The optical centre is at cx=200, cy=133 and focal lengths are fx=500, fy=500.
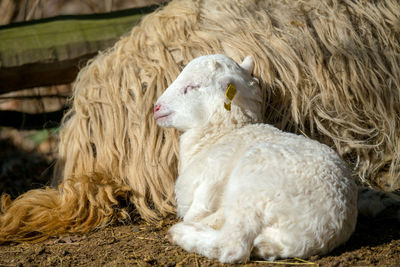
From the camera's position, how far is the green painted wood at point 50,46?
4285 millimetres

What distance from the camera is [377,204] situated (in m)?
2.79

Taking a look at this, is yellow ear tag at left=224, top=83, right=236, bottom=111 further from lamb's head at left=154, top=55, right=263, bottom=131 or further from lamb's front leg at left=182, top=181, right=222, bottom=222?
lamb's front leg at left=182, top=181, right=222, bottom=222

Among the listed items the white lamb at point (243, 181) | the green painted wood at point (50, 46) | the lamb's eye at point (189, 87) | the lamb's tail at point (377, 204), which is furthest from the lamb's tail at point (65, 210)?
the green painted wood at point (50, 46)

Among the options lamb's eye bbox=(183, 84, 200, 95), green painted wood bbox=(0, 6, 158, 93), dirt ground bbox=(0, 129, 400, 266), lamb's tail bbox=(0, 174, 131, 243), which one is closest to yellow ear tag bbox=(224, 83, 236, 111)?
lamb's eye bbox=(183, 84, 200, 95)

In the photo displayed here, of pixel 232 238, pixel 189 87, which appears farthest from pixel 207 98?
pixel 232 238

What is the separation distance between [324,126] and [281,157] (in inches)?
43.8

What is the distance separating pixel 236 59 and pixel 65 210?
139 centimetres

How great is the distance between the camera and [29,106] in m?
5.23

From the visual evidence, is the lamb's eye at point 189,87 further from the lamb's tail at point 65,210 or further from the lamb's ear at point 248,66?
the lamb's tail at point 65,210

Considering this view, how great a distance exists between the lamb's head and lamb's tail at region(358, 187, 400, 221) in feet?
2.62

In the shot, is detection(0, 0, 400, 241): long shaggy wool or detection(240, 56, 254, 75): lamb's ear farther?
detection(0, 0, 400, 241): long shaggy wool

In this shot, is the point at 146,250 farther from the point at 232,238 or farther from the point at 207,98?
the point at 207,98

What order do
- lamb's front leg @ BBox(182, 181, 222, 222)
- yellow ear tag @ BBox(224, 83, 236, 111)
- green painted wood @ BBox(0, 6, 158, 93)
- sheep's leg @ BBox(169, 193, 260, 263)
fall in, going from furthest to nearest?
green painted wood @ BBox(0, 6, 158, 93) → yellow ear tag @ BBox(224, 83, 236, 111) → lamb's front leg @ BBox(182, 181, 222, 222) → sheep's leg @ BBox(169, 193, 260, 263)

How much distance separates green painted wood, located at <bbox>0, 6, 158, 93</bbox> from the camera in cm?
429
